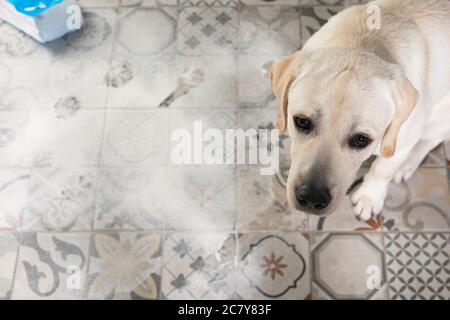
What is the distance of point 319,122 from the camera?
1318 mm

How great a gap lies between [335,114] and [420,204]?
0.91 m

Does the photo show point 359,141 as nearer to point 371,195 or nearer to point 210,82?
point 371,195

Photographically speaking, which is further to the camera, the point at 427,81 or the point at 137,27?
the point at 137,27

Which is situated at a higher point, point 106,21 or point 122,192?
point 106,21

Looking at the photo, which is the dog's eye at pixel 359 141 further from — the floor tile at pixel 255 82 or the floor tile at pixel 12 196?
the floor tile at pixel 12 196

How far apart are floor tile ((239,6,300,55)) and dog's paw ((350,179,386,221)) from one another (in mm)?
828

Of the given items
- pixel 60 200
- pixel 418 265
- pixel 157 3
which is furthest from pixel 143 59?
pixel 418 265

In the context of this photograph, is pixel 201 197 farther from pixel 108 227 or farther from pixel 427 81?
pixel 427 81

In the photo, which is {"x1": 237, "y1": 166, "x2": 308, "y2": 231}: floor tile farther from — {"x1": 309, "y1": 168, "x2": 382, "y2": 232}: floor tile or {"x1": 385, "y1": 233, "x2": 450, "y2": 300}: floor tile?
{"x1": 385, "y1": 233, "x2": 450, "y2": 300}: floor tile

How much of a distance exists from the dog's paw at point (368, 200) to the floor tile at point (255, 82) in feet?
1.91

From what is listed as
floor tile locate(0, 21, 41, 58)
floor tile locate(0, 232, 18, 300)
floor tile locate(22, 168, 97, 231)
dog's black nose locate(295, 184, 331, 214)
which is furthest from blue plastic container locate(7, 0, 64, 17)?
dog's black nose locate(295, 184, 331, 214)

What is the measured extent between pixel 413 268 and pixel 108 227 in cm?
131

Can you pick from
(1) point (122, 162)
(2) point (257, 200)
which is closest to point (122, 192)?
(1) point (122, 162)
